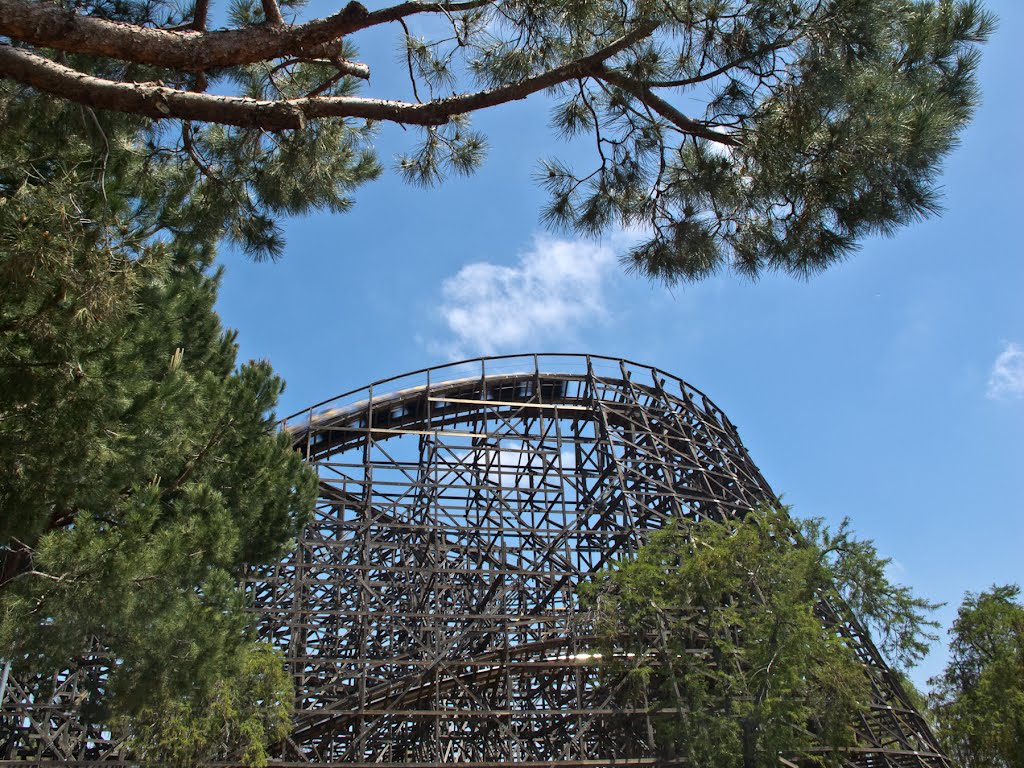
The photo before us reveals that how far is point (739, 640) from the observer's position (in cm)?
1387

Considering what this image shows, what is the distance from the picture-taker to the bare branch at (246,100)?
371cm

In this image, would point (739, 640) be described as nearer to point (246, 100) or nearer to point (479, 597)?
point (479, 597)

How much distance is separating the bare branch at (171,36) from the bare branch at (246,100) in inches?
5.2

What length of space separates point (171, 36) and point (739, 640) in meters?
13.1

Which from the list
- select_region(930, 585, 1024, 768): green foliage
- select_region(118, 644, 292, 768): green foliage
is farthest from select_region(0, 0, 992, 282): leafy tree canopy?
select_region(930, 585, 1024, 768): green foliage

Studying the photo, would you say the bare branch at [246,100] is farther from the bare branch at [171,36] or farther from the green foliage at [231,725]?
the green foliage at [231,725]

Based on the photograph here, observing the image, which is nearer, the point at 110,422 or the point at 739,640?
the point at 110,422

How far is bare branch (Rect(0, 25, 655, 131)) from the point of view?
3.71 metres

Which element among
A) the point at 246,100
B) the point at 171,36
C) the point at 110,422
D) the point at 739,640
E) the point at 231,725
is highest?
the point at 739,640

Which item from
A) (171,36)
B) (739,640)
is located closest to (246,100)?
(171,36)

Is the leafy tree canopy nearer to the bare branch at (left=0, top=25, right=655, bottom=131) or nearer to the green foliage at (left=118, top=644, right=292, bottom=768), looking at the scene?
the bare branch at (left=0, top=25, right=655, bottom=131)

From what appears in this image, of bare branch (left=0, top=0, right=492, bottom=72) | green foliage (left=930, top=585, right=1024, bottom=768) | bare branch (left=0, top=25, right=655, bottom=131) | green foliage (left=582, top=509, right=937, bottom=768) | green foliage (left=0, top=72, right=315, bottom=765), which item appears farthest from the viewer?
green foliage (left=930, top=585, right=1024, bottom=768)

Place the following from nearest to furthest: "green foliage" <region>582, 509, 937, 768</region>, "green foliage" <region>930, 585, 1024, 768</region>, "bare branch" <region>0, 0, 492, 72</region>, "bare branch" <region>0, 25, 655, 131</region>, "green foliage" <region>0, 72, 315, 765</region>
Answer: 1. "bare branch" <region>0, 0, 492, 72</region>
2. "bare branch" <region>0, 25, 655, 131</region>
3. "green foliage" <region>0, 72, 315, 765</region>
4. "green foliage" <region>582, 509, 937, 768</region>
5. "green foliage" <region>930, 585, 1024, 768</region>

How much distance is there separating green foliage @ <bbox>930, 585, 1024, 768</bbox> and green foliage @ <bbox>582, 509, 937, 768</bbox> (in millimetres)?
3882
